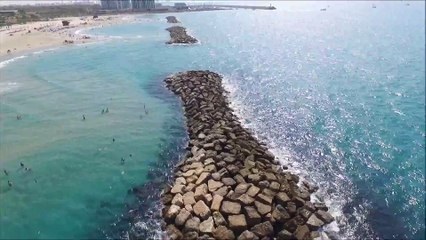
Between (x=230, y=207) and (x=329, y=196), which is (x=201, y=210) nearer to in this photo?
(x=230, y=207)

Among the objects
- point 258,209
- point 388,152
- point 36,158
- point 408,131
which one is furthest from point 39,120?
point 408,131

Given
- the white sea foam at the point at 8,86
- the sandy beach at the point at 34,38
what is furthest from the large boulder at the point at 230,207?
the sandy beach at the point at 34,38

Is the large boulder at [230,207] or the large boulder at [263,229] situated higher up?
the large boulder at [230,207]

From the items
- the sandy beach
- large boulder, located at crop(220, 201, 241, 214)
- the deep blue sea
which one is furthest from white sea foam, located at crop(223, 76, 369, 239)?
the sandy beach

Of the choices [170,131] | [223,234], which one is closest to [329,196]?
[223,234]

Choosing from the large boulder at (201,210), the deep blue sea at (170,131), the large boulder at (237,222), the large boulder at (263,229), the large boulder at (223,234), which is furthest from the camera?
the deep blue sea at (170,131)

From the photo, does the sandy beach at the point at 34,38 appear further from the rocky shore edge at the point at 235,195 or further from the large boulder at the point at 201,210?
the large boulder at the point at 201,210
